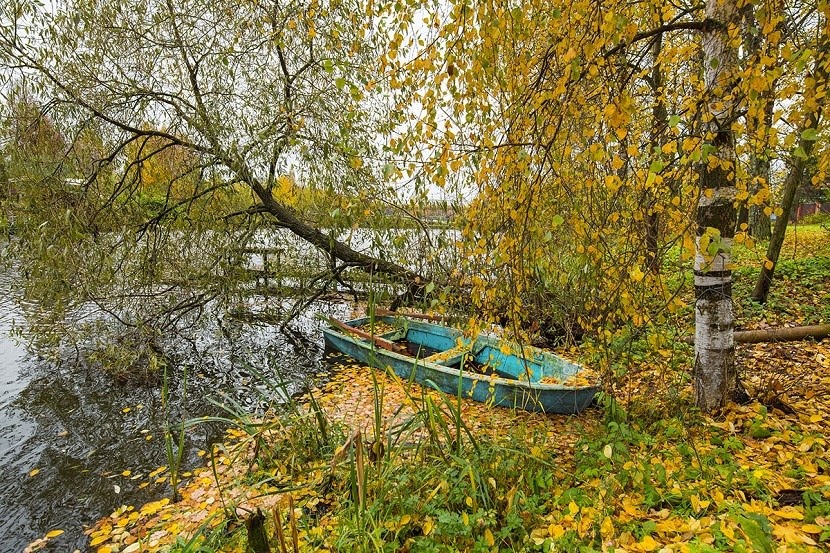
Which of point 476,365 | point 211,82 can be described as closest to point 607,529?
point 476,365

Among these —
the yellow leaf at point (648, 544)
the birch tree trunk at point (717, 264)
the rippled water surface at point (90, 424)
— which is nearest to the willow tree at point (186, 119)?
the rippled water surface at point (90, 424)

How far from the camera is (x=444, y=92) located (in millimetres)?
2943

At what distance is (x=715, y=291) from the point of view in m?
3.19

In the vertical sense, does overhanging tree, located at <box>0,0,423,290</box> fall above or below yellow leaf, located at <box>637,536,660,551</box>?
above

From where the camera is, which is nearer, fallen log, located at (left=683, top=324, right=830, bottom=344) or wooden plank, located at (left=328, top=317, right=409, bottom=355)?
fallen log, located at (left=683, top=324, right=830, bottom=344)

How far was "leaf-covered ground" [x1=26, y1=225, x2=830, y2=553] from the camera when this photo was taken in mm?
2295

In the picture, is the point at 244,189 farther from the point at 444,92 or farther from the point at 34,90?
the point at 444,92

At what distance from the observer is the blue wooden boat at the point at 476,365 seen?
370 centimetres

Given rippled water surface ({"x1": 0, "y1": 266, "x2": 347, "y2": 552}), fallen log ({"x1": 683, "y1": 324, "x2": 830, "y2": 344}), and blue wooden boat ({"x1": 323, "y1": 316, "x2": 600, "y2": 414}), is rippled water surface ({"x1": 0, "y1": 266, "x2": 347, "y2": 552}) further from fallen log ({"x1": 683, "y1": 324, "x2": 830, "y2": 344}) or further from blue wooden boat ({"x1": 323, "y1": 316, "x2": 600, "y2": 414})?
fallen log ({"x1": 683, "y1": 324, "x2": 830, "y2": 344})

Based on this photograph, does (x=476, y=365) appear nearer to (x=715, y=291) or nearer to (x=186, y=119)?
(x=715, y=291)

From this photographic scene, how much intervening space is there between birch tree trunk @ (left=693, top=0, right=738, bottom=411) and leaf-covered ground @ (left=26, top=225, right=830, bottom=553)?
240 mm

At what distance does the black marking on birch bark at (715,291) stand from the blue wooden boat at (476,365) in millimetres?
1293

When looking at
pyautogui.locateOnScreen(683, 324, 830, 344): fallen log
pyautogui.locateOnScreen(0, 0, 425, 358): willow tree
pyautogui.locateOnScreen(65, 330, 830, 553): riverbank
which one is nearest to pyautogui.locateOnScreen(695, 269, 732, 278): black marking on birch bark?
pyautogui.locateOnScreen(65, 330, 830, 553): riverbank

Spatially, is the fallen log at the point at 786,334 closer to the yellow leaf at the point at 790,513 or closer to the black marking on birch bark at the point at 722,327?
the black marking on birch bark at the point at 722,327
